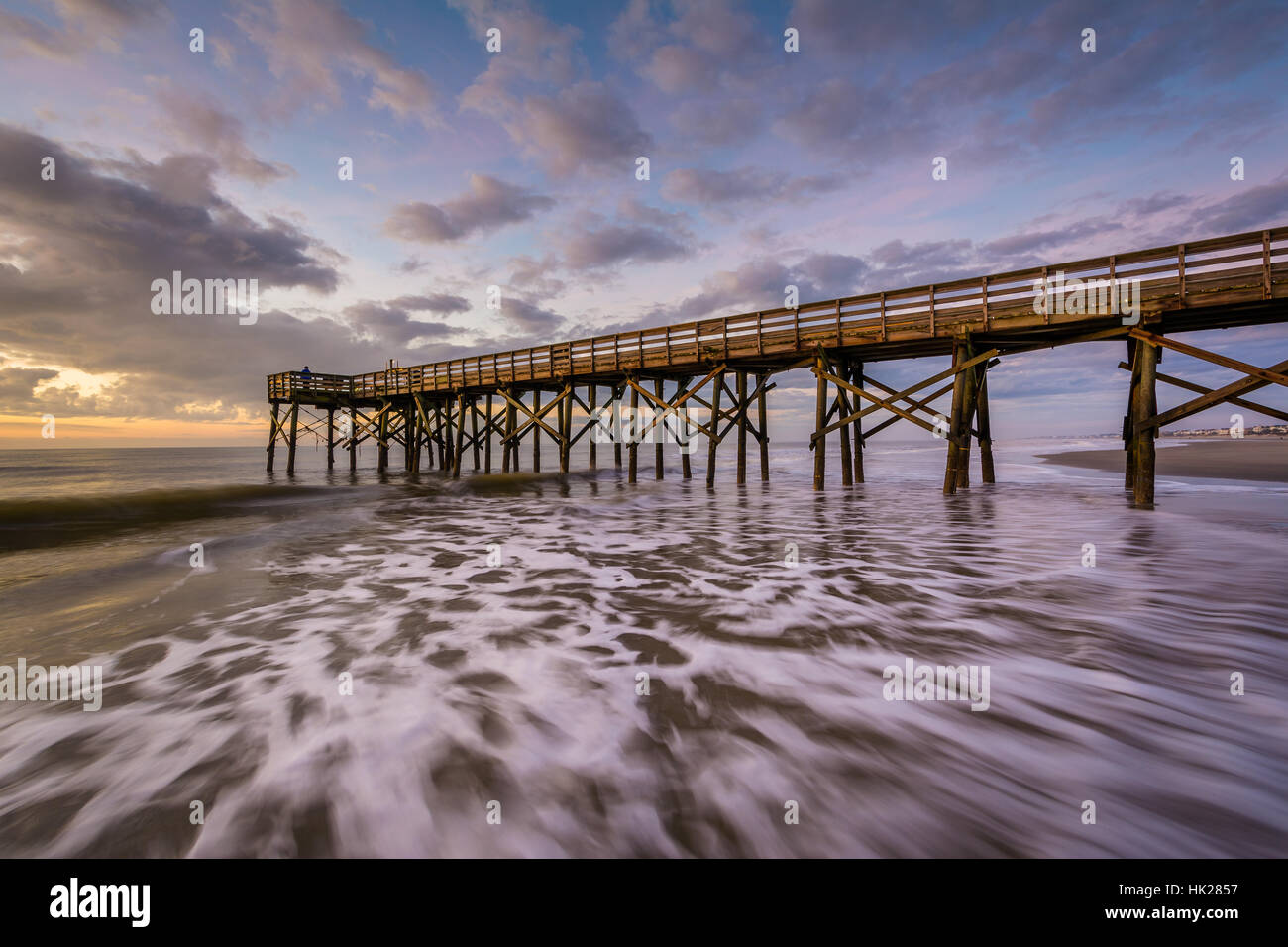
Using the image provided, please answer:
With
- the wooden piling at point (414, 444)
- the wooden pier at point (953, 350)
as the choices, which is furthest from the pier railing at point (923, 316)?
the wooden piling at point (414, 444)

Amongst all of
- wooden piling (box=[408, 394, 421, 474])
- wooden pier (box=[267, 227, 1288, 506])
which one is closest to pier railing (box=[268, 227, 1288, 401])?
wooden pier (box=[267, 227, 1288, 506])

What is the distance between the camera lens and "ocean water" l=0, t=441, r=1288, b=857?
2.21 m

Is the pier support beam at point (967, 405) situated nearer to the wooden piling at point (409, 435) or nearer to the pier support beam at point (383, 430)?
the wooden piling at point (409, 435)

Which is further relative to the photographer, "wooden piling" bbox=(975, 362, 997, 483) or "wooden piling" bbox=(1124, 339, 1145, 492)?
"wooden piling" bbox=(975, 362, 997, 483)

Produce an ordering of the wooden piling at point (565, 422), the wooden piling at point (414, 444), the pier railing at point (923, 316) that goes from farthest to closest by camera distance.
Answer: the wooden piling at point (414, 444)
the wooden piling at point (565, 422)
the pier railing at point (923, 316)

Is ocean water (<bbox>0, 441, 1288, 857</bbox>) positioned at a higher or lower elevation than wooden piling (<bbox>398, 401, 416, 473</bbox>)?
lower

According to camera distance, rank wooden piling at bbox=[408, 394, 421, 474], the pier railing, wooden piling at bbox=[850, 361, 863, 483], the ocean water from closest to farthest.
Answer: the ocean water
the pier railing
wooden piling at bbox=[850, 361, 863, 483]
wooden piling at bbox=[408, 394, 421, 474]

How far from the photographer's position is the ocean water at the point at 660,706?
2211 millimetres

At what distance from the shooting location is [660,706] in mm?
3230

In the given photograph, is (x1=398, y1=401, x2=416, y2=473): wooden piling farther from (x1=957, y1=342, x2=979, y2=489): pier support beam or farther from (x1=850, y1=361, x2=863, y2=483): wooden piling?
(x1=957, y1=342, x2=979, y2=489): pier support beam

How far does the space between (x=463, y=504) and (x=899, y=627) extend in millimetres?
13491

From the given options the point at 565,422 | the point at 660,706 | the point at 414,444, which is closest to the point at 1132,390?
the point at 660,706

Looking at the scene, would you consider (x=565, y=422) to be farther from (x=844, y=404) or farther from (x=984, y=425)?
(x=984, y=425)

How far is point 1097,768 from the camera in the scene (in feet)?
8.40
